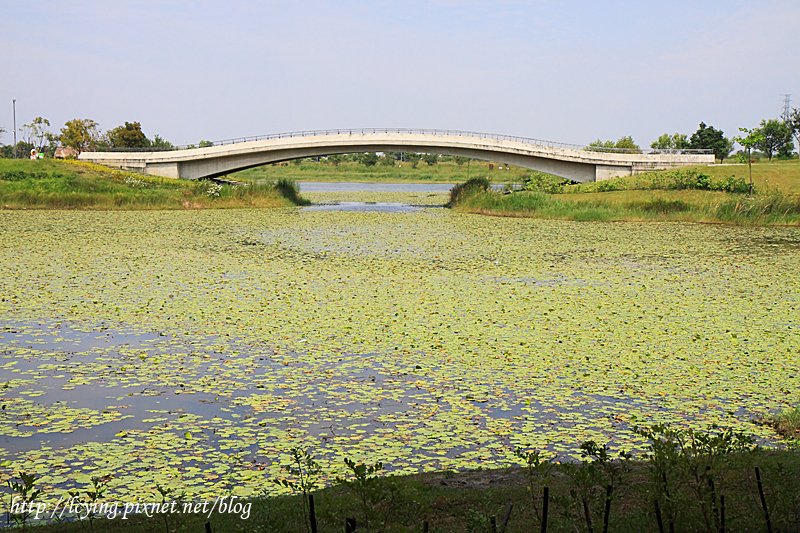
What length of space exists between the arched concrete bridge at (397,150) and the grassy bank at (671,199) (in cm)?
312

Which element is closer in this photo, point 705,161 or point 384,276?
point 384,276

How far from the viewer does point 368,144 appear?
45.3 meters

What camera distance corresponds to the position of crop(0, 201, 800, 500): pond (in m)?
6.88

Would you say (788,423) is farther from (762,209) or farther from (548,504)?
(762,209)

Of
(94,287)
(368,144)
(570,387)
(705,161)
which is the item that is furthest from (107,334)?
(705,161)

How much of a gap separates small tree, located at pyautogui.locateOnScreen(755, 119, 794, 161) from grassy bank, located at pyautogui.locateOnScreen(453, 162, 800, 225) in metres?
28.4

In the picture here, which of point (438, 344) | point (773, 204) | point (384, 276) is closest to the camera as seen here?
point (438, 344)

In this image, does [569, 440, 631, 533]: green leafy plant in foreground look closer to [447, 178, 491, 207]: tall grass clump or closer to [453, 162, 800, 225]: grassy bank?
[453, 162, 800, 225]: grassy bank

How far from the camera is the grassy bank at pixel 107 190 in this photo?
1416 inches

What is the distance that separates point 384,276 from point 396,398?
847cm

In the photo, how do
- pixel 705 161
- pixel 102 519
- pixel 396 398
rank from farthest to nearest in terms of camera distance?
1. pixel 705 161
2. pixel 396 398
3. pixel 102 519

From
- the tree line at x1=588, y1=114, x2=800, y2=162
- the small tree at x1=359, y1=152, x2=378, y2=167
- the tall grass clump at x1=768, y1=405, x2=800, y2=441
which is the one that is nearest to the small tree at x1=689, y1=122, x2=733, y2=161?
the tree line at x1=588, y1=114, x2=800, y2=162

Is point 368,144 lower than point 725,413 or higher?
higher

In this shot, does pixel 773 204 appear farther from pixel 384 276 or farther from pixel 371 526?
pixel 371 526
